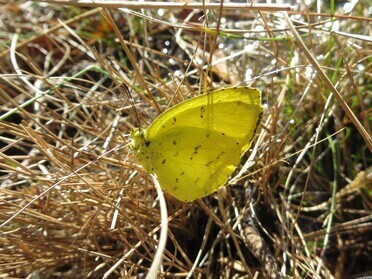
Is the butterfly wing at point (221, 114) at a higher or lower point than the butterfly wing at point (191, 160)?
higher

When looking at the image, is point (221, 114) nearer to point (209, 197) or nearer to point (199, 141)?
point (199, 141)

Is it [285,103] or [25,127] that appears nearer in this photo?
[25,127]

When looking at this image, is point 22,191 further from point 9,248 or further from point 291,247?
point 291,247

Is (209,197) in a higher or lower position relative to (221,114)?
lower

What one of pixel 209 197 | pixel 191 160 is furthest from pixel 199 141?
pixel 209 197

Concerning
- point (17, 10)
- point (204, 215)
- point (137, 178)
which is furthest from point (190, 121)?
point (17, 10)

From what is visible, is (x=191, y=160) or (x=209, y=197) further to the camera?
(x=209, y=197)

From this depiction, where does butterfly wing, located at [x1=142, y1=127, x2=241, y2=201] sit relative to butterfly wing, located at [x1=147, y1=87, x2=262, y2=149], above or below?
below

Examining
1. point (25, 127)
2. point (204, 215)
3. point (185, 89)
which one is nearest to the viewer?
point (25, 127)
